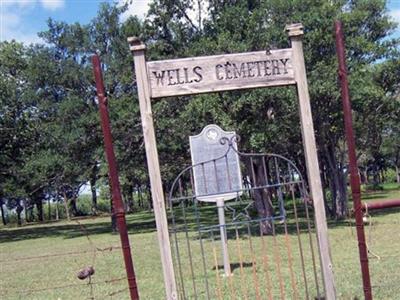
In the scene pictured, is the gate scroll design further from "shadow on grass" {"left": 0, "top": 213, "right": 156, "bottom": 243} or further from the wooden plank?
"shadow on grass" {"left": 0, "top": 213, "right": 156, "bottom": 243}

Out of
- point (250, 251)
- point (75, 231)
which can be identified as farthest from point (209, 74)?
point (75, 231)

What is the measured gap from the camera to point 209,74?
5078mm

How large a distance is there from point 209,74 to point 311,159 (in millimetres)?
1138

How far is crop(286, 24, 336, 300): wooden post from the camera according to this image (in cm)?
515

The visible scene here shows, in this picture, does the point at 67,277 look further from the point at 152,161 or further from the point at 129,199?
the point at 129,199

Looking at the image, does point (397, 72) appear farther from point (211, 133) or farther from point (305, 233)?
point (211, 133)

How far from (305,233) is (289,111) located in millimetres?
3950

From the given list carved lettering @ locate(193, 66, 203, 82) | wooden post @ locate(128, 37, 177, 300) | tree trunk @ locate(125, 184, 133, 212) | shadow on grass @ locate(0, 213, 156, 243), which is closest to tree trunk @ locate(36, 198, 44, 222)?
tree trunk @ locate(125, 184, 133, 212)

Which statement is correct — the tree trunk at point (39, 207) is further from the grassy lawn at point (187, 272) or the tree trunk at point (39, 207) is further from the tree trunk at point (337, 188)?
the tree trunk at point (337, 188)

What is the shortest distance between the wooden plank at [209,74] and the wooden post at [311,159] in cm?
25

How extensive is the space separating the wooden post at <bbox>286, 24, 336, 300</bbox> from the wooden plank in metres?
0.25

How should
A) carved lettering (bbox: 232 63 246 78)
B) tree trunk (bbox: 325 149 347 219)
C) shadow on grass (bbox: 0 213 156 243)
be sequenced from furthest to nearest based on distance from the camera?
shadow on grass (bbox: 0 213 156 243)
tree trunk (bbox: 325 149 347 219)
carved lettering (bbox: 232 63 246 78)

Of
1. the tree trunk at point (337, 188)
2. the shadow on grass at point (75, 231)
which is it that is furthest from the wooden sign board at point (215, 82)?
the shadow on grass at point (75, 231)

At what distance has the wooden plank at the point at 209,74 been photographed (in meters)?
5.06
